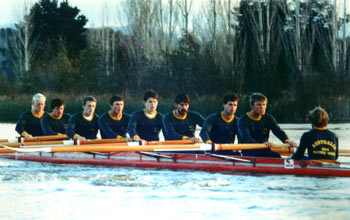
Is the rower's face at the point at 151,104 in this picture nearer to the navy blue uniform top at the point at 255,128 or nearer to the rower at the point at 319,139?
the navy blue uniform top at the point at 255,128

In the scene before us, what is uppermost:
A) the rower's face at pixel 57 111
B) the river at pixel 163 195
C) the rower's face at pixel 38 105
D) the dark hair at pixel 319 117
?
the rower's face at pixel 38 105

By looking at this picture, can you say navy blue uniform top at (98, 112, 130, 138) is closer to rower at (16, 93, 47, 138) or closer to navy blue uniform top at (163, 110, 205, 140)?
navy blue uniform top at (163, 110, 205, 140)

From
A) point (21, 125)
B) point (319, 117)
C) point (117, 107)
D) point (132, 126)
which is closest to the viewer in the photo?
point (319, 117)

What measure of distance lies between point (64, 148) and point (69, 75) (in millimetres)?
20069

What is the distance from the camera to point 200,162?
9453 millimetres

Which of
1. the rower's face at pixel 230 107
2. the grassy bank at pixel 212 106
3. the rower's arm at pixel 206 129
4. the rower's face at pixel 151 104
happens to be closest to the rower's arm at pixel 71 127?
the rower's face at pixel 151 104

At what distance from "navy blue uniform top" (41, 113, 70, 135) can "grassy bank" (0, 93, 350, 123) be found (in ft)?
31.1

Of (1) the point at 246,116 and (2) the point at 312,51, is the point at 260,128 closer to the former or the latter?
(1) the point at 246,116

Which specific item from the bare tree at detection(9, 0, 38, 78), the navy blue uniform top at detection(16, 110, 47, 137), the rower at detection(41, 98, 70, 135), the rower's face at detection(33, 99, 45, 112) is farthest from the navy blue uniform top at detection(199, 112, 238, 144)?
the bare tree at detection(9, 0, 38, 78)

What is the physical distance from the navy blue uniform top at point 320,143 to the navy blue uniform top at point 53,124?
4.89m

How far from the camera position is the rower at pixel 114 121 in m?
10.6

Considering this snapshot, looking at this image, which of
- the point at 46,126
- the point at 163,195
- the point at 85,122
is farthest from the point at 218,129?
the point at 46,126

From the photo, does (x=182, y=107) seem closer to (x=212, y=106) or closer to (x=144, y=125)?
(x=144, y=125)

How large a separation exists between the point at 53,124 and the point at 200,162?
3.29 meters
